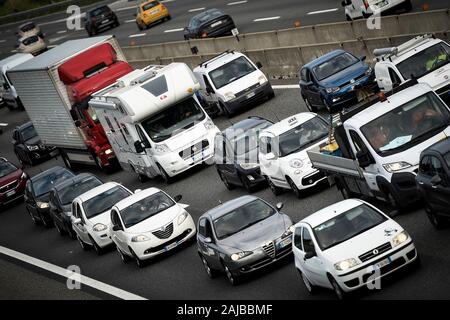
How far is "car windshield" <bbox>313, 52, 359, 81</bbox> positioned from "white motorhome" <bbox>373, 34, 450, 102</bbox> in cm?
418

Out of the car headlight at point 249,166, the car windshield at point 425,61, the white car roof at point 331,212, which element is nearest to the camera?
the white car roof at point 331,212

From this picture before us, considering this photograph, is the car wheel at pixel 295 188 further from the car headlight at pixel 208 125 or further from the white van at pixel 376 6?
the white van at pixel 376 6

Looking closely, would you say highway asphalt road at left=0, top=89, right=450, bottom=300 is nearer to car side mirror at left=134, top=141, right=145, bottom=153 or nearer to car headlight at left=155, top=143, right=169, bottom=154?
car headlight at left=155, top=143, right=169, bottom=154

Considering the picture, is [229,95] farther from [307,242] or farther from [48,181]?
[307,242]

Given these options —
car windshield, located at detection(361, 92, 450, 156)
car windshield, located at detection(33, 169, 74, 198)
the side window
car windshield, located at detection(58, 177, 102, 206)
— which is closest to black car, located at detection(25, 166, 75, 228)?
car windshield, located at detection(33, 169, 74, 198)

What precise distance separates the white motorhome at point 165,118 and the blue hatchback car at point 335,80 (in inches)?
123

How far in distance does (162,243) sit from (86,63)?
13433 mm

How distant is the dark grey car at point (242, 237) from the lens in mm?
19719

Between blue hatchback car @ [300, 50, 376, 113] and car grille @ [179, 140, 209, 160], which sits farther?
car grille @ [179, 140, 209, 160]

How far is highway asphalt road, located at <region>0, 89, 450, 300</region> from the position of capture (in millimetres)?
16516

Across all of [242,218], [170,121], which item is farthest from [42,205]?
[242,218]

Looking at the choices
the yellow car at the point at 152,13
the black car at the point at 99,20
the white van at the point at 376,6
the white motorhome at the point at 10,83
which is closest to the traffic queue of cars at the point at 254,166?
the white van at the point at 376,6

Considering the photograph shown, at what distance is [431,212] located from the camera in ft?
59.2

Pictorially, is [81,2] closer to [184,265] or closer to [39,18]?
[39,18]
